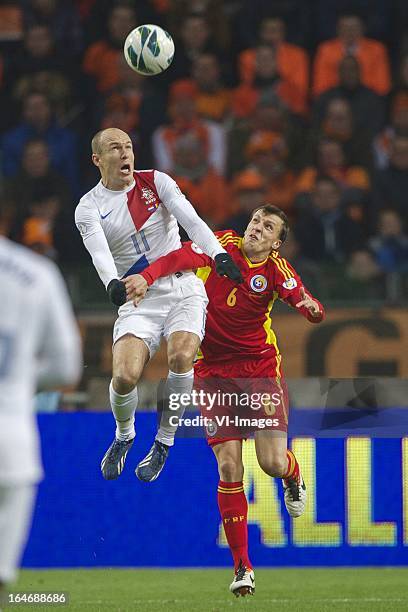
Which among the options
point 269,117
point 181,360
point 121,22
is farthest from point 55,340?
point 121,22

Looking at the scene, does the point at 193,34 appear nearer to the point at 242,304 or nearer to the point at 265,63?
the point at 265,63

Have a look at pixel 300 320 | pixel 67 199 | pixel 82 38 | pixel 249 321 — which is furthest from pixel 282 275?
pixel 82 38

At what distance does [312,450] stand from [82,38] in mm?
6254

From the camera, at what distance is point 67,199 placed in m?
12.7

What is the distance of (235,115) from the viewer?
43.6 ft

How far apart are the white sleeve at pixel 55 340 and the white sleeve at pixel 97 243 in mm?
3218

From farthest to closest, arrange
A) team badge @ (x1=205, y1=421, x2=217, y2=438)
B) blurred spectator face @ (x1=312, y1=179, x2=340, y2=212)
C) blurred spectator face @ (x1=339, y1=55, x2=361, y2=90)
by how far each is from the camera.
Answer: blurred spectator face @ (x1=339, y1=55, x2=361, y2=90) → blurred spectator face @ (x1=312, y1=179, x2=340, y2=212) → team badge @ (x1=205, y1=421, x2=217, y2=438)

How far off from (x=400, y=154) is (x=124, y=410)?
17.6ft

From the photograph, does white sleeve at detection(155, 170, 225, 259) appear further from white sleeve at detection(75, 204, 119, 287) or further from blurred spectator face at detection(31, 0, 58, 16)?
blurred spectator face at detection(31, 0, 58, 16)

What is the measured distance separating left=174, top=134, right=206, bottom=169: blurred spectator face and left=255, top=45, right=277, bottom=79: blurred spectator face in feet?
3.60

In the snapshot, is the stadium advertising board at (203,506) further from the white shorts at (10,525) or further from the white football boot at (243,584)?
the white shorts at (10,525)

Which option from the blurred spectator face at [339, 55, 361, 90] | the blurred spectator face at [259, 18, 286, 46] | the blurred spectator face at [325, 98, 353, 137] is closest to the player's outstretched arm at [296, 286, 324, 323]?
the blurred spectator face at [325, 98, 353, 137]

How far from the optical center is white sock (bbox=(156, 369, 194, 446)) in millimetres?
8508

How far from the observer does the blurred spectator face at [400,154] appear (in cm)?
1271
